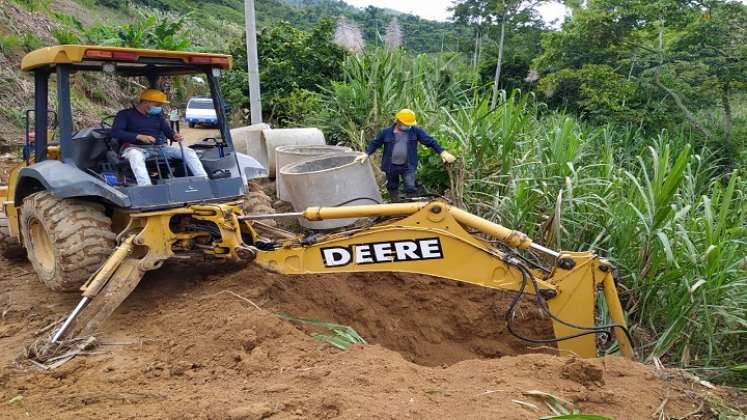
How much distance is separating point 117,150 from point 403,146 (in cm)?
295

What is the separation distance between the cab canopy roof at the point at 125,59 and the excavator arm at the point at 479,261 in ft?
6.13

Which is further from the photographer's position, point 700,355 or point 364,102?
point 364,102

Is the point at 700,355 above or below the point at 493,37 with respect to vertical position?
below

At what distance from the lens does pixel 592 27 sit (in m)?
11.6

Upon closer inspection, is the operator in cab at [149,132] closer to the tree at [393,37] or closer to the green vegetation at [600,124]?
the green vegetation at [600,124]

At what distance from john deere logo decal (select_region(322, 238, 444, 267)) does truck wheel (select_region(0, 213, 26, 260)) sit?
389 cm

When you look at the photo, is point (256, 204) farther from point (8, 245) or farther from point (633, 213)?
point (633, 213)

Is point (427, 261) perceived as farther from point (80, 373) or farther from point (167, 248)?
point (80, 373)

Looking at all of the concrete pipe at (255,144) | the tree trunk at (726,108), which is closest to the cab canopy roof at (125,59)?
the concrete pipe at (255,144)

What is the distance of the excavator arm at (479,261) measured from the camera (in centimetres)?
380

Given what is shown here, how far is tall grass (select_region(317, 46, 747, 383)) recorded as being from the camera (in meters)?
4.26

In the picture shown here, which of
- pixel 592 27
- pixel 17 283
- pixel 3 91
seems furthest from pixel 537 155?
pixel 3 91

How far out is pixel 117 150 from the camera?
5074mm

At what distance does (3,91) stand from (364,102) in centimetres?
720
